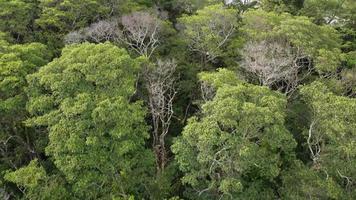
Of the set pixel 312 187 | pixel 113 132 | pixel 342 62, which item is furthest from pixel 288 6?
pixel 113 132

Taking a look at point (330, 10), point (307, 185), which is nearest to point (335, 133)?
point (307, 185)

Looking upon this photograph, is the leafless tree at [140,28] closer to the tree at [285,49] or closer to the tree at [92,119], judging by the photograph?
the tree at [92,119]

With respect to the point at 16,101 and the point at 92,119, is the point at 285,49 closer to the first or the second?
the point at 92,119

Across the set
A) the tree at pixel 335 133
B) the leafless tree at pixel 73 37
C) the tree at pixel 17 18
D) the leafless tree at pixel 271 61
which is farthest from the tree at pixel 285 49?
the tree at pixel 17 18

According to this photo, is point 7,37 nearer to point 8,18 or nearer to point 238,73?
point 8,18

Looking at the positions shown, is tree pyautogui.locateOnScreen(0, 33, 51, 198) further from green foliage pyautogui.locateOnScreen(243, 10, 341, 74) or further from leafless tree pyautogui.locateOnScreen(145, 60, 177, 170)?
green foliage pyautogui.locateOnScreen(243, 10, 341, 74)

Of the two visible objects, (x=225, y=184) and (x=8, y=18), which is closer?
(x=225, y=184)
